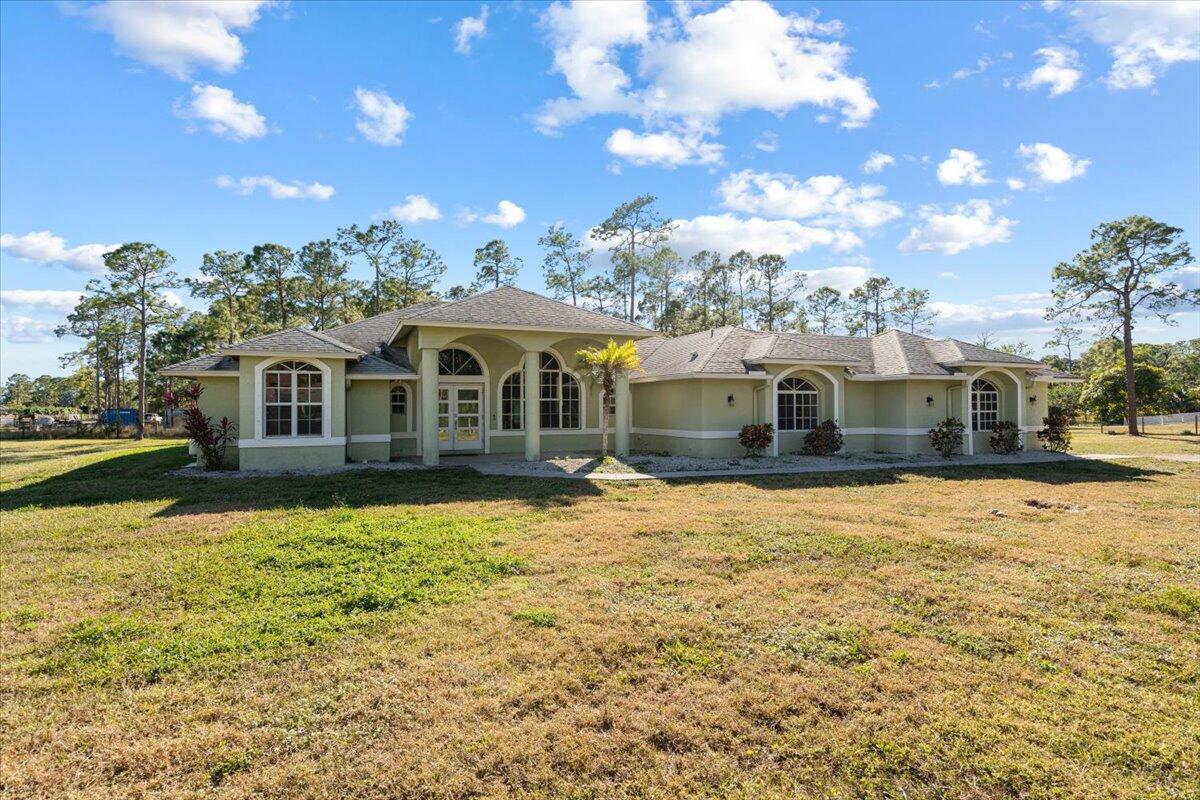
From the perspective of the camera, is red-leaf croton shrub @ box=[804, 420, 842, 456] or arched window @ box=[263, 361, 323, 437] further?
red-leaf croton shrub @ box=[804, 420, 842, 456]

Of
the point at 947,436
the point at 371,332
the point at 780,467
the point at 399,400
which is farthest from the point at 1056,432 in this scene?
the point at 371,332

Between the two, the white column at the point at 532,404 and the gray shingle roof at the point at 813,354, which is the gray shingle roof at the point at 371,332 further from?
the gray shingle roof at the point at 813,354

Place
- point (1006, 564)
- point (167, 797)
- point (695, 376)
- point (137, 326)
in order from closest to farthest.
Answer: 1. point (167, 797)
2. point (1006, 564)
3. point (695, 376)
4. point (137, 326)

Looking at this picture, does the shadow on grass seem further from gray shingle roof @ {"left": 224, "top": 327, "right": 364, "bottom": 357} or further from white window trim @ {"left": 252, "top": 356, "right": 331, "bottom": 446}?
gray shingle roof @ {"left": 224, "top": 327, "right": 364, "bottom": 357}

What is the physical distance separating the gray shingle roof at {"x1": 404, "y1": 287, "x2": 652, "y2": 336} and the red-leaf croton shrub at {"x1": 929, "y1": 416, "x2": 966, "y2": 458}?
965cm

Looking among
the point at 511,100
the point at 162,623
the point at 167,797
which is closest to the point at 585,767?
the point at 167,797

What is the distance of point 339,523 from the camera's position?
8320 millimetres

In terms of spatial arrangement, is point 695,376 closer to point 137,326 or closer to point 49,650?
point 49,650

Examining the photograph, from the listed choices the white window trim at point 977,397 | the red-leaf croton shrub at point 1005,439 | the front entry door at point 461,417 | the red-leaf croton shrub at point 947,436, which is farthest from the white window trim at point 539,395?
the red-leaf croton shrub at point 1005,439

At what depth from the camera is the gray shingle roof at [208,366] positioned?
14.5 m

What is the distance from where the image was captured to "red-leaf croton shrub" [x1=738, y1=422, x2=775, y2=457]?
17078 mm

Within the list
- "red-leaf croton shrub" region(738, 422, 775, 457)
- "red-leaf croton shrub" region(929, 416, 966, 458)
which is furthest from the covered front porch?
"red-leaf croton shrub" region(929, 416, 966, 458)

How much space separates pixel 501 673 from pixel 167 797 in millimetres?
1950

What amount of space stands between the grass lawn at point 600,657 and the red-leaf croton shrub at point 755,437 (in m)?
8.19
